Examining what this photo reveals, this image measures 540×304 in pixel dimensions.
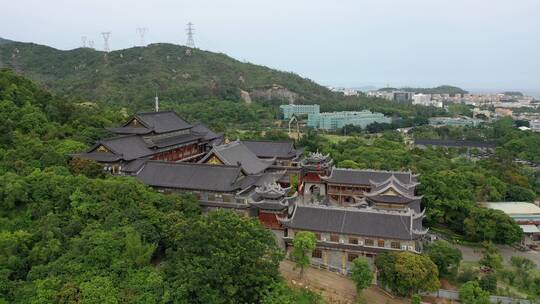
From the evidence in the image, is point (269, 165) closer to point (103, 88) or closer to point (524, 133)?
point (524, 133)

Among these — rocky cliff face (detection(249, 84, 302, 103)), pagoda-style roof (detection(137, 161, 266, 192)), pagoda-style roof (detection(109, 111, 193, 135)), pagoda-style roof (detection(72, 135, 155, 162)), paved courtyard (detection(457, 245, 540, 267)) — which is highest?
rocky cliff face (detection(249, 84, 302, 103))

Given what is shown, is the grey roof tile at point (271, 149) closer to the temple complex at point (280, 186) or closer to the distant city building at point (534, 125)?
the temple complex at point (280, 186)

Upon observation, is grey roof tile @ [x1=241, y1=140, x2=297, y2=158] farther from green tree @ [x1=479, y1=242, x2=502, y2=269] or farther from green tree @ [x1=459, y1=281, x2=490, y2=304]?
green tree @ [x1=459, y1=281, x2=490, y2=304]

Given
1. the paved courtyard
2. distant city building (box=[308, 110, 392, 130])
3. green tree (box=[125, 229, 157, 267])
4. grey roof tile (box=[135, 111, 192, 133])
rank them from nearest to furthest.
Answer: green tree (box=[125, 229, 157, 267]), the paved courtyard, grey roof tile (box=[135, 111, 192, 133]), distant city building (box=[308, 110, 392, 130])

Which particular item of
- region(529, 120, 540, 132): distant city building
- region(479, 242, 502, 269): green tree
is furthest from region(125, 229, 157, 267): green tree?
region(529, 120, 540, 132): distant city building

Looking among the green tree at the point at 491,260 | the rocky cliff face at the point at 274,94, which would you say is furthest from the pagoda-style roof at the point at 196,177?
the rocky cliff face at the point at 274,94

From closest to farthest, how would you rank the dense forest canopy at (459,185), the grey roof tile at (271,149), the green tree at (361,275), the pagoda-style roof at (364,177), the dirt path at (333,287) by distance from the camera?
1. the green tree at (361,275)
2. the dirt path at (333,287)
3. the dense forest canopy at (459,185)
4. the pagoda-style roof at (364,177)
5. the grey roof tile at (271,149)

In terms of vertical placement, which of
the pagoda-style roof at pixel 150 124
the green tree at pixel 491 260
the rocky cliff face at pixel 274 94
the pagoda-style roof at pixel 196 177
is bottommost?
the green tree at pixel 491 260

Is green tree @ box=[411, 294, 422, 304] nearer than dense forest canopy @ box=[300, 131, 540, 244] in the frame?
Yes

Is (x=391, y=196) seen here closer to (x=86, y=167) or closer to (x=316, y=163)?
(x=316, y=163)
